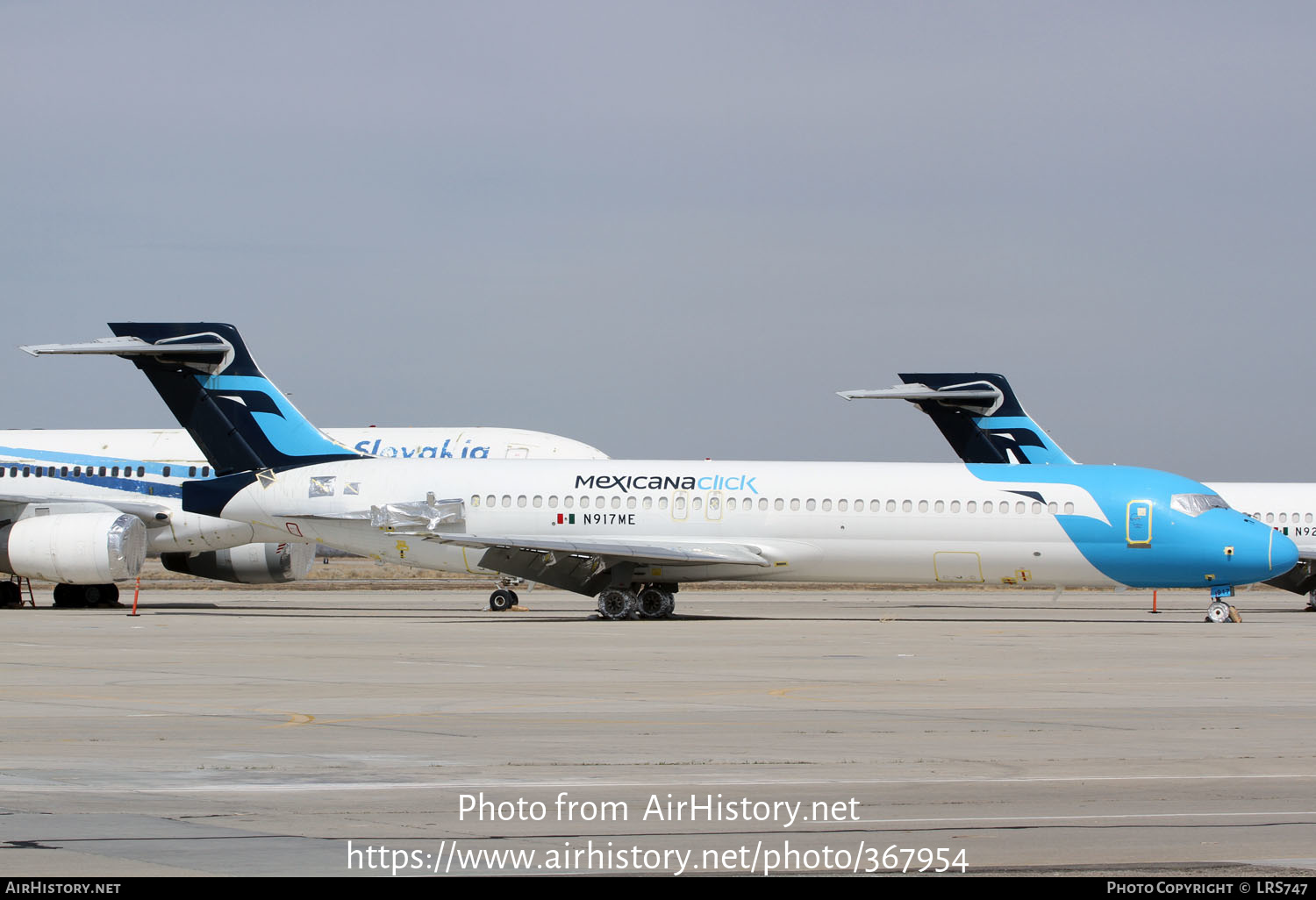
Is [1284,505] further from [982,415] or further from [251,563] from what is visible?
[251,563]

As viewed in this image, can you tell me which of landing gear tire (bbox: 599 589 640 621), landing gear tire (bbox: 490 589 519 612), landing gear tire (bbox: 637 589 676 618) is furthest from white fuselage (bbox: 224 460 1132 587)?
landing gear tire (bbox: 490 589 519 612)

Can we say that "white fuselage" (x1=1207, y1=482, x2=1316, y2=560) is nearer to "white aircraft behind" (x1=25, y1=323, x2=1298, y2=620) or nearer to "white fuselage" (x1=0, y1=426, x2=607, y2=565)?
"white aircraft behind" (x1=25, y1=323, x2=1298, y2=620)

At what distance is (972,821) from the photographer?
385 inches

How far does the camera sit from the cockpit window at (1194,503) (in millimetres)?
34438

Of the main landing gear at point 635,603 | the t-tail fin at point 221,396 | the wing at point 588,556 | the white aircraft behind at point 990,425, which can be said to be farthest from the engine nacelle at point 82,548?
the white aircraft behind at point 990,425

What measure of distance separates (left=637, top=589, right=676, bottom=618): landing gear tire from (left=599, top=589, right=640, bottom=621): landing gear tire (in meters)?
0.14

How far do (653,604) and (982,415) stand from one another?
16.3m

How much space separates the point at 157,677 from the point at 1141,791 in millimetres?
13393

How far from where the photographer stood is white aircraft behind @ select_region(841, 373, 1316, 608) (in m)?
46.2

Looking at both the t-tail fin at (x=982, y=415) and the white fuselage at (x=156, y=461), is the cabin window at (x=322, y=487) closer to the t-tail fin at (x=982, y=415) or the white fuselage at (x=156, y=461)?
the white fuselage at (x=156, y=461)

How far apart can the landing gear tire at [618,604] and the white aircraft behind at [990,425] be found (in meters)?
15.3

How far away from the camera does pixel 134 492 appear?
139ft

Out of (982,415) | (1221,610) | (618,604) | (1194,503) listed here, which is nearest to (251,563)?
(618,604)
